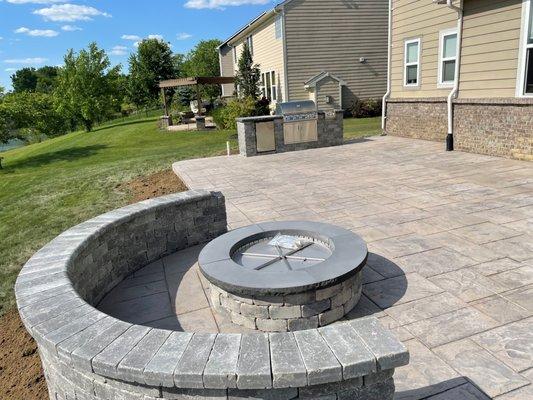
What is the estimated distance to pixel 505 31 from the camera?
32.2 feet

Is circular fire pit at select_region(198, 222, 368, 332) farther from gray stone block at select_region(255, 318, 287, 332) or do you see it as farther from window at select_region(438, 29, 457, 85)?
window at select_region(438, 29, 457, 85)

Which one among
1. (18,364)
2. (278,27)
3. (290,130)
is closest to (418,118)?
(290,130)

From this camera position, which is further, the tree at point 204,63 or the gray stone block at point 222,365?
the tree at point 204,63

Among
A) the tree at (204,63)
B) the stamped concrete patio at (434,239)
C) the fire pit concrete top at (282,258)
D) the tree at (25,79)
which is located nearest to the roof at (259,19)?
the stamped concrete patio at (434,239)

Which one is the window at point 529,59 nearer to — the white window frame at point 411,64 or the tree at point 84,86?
the white window frame at point 411,64

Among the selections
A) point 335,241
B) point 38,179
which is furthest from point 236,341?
point 38,179

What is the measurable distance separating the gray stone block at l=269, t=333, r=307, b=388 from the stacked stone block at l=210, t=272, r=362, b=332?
1378 millimetres

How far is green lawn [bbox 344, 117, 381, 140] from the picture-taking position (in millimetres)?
16766

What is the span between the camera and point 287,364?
2.19 meters

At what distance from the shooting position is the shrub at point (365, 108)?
2347cm

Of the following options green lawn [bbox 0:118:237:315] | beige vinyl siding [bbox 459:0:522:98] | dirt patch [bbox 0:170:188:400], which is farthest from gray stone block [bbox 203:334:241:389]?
beige vinyl siding [bbox 459:0:522:98]

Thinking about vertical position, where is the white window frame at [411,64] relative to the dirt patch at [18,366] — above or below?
above

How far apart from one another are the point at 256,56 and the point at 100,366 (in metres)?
27.4

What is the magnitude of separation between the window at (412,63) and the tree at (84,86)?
26.3 metres
